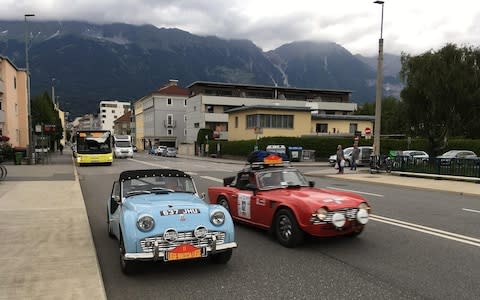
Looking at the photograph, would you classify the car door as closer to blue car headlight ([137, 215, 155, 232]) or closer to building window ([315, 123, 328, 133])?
blue car headlight ([137, 215, 155, 232])

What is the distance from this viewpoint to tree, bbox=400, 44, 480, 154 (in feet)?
89.2

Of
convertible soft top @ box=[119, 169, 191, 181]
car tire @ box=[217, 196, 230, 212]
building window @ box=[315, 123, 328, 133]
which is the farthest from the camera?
building window @ box=[315, 123, 328, 133]

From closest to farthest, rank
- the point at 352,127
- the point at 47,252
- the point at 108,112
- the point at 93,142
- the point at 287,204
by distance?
the point at 47,252, the point at 287,204, the point at 93,142, the point at 352,127, the point at 108,112

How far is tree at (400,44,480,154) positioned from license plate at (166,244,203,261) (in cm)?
2625

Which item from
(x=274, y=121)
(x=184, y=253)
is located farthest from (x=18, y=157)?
(x=274, y=121)

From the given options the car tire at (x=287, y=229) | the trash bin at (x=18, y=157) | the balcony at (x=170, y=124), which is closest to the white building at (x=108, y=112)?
the balcony at (x=170, y=124)

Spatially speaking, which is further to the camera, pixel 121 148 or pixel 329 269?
pixel 121 148

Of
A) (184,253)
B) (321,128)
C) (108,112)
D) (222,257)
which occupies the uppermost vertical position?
(108,112)

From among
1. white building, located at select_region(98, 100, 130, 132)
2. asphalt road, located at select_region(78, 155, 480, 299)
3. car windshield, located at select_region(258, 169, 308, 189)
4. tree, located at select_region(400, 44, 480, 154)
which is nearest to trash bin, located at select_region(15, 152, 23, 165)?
asphalt road, located at select_region(78, 155, 480, 299)

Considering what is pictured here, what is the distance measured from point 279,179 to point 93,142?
2706cm

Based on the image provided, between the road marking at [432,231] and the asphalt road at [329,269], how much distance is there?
0.02 metres

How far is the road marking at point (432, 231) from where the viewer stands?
24.7 feet

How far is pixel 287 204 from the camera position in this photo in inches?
279

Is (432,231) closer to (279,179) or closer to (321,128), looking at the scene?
(279,179)
